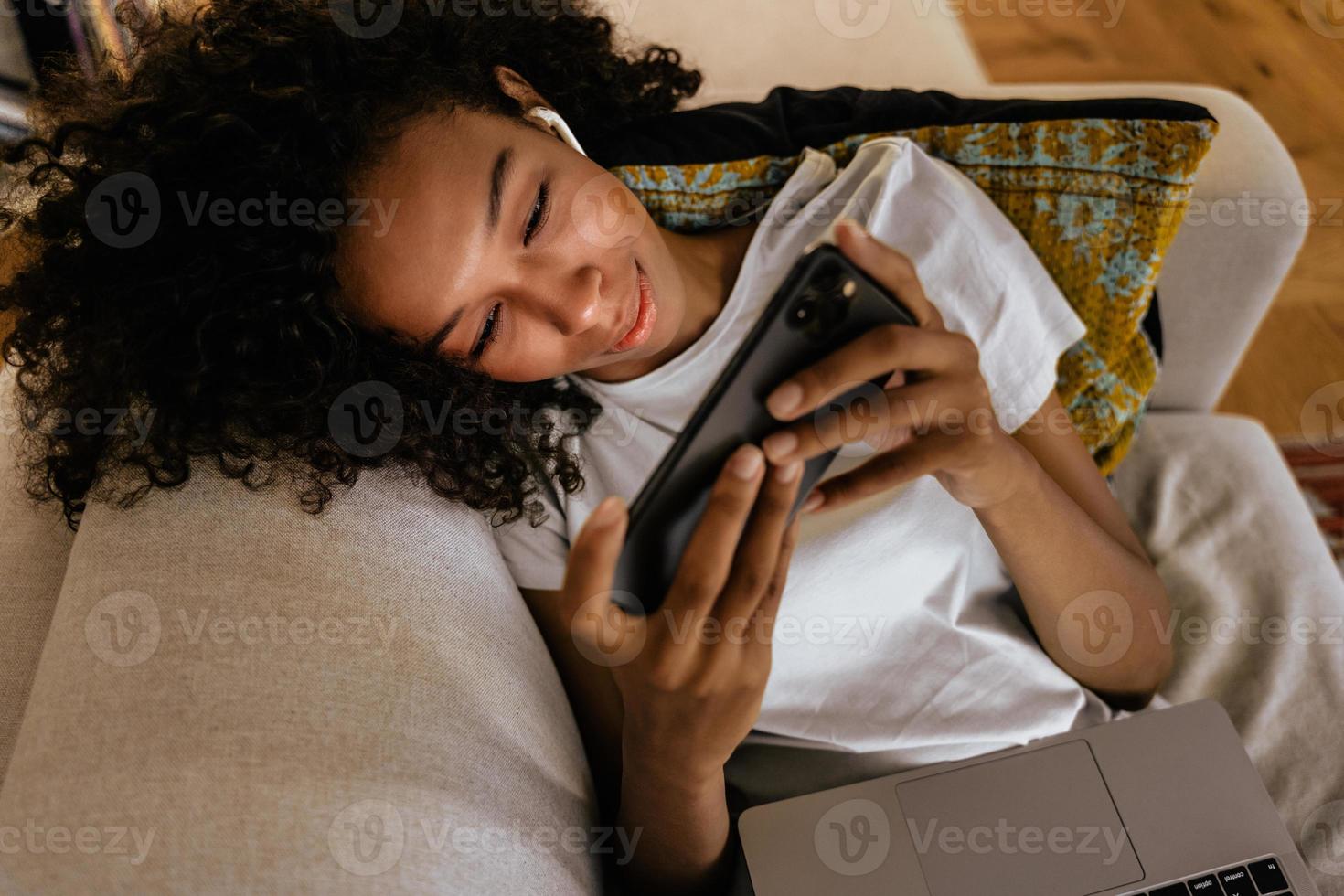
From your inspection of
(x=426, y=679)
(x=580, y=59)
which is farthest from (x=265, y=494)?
(x=580, y=59)

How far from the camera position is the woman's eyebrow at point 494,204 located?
0.79m

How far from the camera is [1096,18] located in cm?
245

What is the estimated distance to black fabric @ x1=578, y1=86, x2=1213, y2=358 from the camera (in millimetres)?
1093

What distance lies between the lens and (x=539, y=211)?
0.83 metres

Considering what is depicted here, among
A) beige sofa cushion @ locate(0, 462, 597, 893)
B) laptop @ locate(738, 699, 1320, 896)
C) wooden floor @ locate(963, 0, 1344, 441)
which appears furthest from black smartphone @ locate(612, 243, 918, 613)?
wooden floor @ locate(963, 0, 1344, 441)

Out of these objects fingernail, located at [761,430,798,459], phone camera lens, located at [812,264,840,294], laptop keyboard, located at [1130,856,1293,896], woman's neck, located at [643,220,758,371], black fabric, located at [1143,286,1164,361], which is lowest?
laptop keyboard, located at [1130,856,1293,896]

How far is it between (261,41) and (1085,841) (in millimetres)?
1042

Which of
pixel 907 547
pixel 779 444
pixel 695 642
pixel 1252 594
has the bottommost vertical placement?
pixel 1252 594

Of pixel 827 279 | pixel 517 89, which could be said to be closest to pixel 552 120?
pixel 517 89

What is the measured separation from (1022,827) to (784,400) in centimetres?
45

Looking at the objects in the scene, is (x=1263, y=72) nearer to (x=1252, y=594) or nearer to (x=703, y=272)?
(x=1252, y=594)

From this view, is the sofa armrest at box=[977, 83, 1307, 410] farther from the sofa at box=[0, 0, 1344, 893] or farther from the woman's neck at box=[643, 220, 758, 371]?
the woman's neck at box=[643, 220, 758, 371]

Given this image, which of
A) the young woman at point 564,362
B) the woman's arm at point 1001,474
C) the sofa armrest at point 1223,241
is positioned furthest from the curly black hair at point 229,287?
the sofa armrest at point 1223,241

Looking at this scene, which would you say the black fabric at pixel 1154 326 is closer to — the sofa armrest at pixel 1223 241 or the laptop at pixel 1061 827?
the sofa armrest at pixel 1223 241
